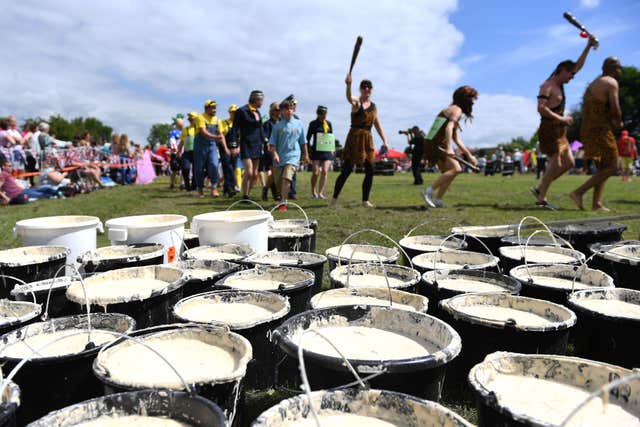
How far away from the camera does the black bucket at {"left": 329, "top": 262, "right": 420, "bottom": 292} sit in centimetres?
280

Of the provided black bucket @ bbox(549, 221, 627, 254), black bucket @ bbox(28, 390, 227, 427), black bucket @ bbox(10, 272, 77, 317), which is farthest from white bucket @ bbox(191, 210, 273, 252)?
black bucket @ bbox(549, 221, 627, 254)

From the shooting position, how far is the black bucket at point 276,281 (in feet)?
8.38

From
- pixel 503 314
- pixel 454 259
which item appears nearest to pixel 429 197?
pixel 454 259

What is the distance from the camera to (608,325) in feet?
6.55

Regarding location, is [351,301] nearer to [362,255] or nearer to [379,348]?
[379,348]

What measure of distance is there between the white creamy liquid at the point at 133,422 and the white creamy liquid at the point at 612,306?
2.00 metres

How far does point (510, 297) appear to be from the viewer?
2326 millimetres

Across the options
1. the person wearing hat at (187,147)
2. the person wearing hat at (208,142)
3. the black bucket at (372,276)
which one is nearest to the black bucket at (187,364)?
the black bucket at (372,276)

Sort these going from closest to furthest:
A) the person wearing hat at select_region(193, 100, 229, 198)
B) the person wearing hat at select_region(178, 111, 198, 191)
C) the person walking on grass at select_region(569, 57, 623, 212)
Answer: the person walking on grass at select_region(569, 57, 623, 212) < the person wearing hat at select_region(193, 100, 229, 198) < the person wearing hat at select_region(178, 111, 198, 191)

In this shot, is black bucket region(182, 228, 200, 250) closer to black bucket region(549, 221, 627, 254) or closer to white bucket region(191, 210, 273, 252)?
white bucket region(191, 210, 273, 252)

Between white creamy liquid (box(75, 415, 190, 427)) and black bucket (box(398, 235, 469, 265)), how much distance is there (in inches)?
100

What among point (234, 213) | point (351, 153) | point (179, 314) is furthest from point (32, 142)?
point (179, 314)

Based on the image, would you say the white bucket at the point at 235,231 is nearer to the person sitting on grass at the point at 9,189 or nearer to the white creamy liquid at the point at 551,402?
the white creamy liquid at the point at 551,402

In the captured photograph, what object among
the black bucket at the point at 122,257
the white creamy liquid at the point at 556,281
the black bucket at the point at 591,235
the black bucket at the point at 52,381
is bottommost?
the black bucket at the point at 52,381
